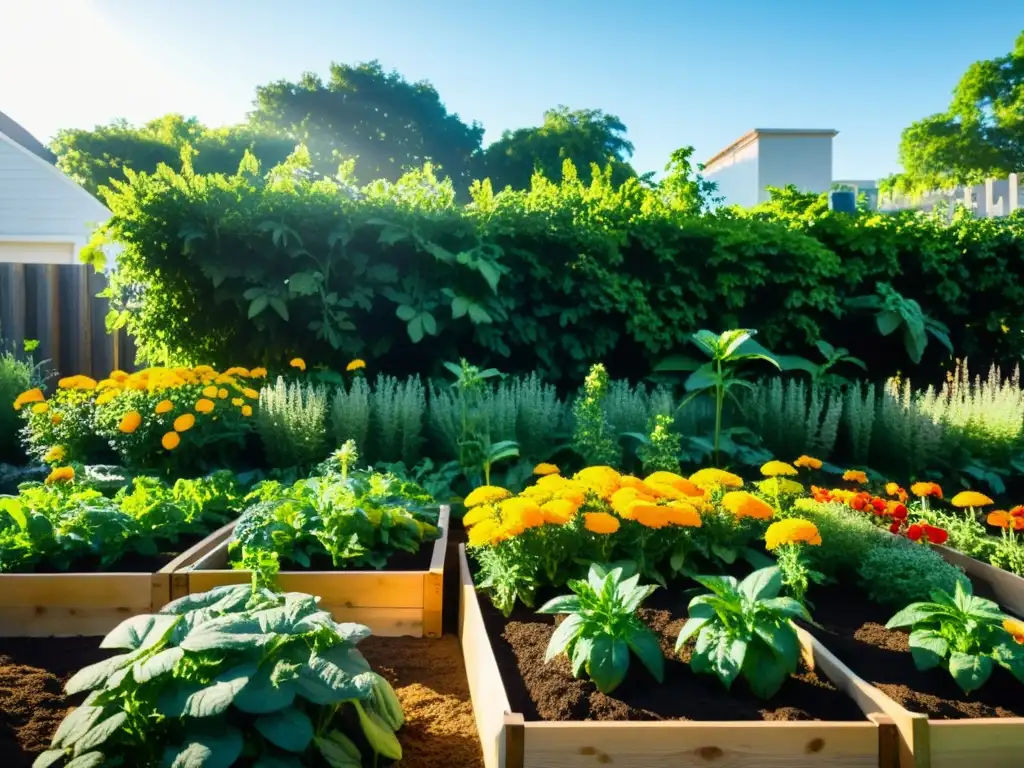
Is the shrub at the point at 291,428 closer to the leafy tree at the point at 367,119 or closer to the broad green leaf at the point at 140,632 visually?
the broad green leaf at the point at 140,632

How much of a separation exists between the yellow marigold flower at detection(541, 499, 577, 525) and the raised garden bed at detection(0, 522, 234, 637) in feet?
4.34

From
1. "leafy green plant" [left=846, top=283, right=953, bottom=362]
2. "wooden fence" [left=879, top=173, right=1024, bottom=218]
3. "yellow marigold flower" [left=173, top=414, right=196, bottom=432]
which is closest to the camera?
"yellow marigold flower" [left=173, top=414, right=196, bottom=432]

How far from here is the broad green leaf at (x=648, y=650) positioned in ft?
6.40

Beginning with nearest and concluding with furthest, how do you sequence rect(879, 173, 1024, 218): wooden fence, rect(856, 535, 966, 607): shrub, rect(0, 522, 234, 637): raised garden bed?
rect(856, 535, 966, 607): shrub
rect(0, 522, 234, 637): raised garden bed
rect(879, 173, 1024, 218): wooden fence

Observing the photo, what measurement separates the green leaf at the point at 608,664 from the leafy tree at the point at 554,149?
27.4 meters

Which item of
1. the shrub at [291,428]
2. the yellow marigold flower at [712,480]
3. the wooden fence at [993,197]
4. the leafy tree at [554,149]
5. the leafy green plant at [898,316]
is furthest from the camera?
the leafy tree at [554,149]

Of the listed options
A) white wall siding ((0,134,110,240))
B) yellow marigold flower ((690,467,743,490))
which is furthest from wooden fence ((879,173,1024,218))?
yellow marigold flower ((690,467,743,490))

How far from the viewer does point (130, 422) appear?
14.5 feet

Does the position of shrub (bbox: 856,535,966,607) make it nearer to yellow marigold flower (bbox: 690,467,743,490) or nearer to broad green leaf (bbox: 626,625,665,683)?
yellow marigold flower (bbox: 690,467,743,490)

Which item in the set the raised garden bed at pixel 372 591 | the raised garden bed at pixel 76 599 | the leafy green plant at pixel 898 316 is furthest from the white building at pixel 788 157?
the raised garden bed at pixel 76 599

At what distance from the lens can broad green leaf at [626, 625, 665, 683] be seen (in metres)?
1.95

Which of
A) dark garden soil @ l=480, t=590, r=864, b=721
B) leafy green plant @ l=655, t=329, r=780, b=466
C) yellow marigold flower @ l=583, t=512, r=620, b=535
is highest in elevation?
leafy green plant @ l=655, t=329, r=780, b=466

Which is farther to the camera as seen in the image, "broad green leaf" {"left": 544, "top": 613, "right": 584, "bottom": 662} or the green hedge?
the green hedge

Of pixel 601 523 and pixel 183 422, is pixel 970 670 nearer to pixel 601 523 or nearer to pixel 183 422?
pixel 601 523
